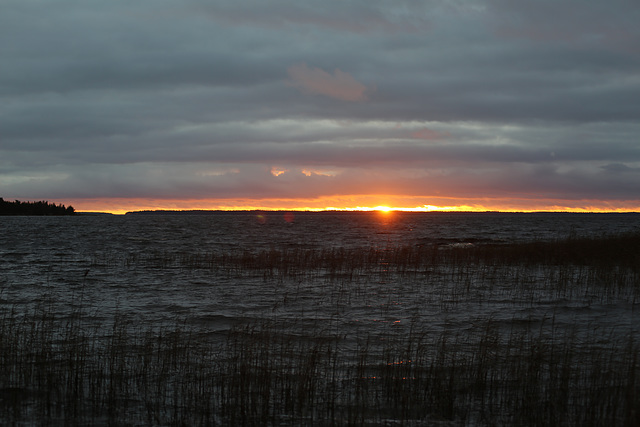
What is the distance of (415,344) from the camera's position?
13.4 meters

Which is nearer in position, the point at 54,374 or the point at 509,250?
the point at 54,374

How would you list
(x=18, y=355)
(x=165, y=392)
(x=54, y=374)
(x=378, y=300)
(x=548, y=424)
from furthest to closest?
(x=378, y=300) < (x=18, y=355) < (x=54, y=374) < (x=165, y=392) < (x=548, y=424)

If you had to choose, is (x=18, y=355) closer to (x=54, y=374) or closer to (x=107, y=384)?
(x=54, y=374)

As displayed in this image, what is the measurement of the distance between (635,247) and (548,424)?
28.6 metres

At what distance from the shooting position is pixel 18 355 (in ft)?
39.4

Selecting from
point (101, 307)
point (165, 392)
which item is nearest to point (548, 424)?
point (165, 392)

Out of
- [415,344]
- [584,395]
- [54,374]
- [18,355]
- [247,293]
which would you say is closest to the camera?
[584,395]

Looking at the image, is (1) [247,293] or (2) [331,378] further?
(1) [247,293]

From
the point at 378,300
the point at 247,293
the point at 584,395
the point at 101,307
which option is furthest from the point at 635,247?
the point at 101,307

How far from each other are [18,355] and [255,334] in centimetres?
571

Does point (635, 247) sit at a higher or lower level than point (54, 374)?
higher

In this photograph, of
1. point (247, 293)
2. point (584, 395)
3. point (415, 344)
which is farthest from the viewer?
point (247, 293)

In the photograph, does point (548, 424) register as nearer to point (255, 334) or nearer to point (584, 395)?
point (584, 395)

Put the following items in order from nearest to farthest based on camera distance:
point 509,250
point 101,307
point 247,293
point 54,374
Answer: point 54,374, point 101,307, point 247,293, point 509,250
